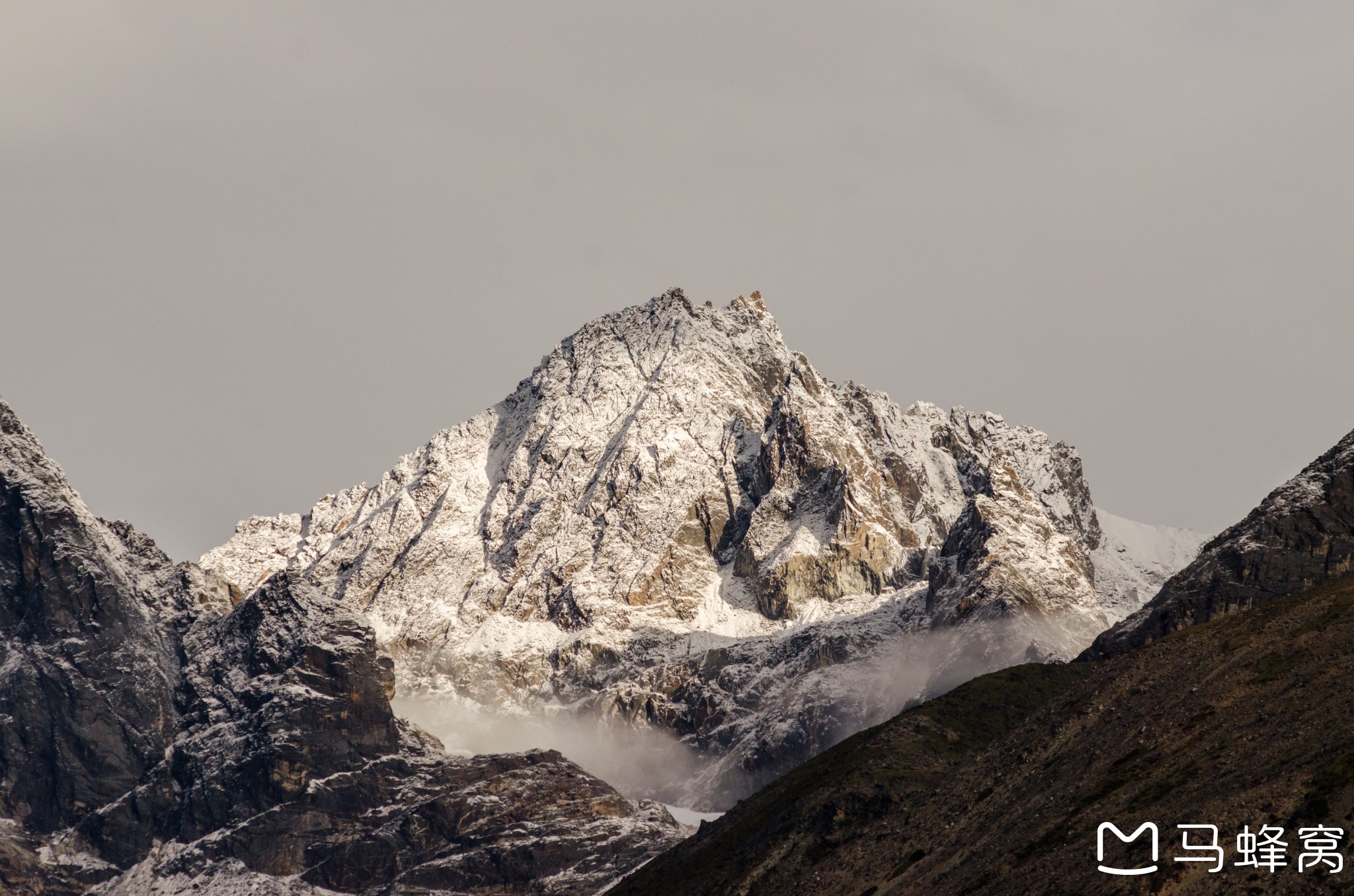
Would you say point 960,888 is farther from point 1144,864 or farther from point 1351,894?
point 1351,894

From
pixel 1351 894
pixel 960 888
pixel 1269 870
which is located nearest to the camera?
pixel 1351 894

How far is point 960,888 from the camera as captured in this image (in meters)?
199

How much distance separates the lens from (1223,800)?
16850 centimetres

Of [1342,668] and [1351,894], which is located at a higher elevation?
[1342,668]

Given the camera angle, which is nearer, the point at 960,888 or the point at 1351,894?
the point at 1351,894

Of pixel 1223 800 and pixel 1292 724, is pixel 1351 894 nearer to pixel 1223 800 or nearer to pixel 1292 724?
pixel 1223 800

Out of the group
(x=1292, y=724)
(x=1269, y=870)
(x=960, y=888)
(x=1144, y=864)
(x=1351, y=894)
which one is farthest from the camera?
(x=960, y=888)

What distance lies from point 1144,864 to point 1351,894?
2662 cm

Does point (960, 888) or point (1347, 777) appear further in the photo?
point (960, 888)

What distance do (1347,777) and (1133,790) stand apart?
34.2 meters

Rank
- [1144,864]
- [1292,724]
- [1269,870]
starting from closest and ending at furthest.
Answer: [1269,870] < [1144,864] < [1292,724]

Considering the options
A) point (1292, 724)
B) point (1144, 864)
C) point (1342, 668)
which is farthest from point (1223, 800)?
point (1342, 668)

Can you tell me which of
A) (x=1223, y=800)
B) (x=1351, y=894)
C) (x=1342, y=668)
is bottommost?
(x=1351, y=894)

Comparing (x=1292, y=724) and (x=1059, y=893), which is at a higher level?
(x=1292, y=724)
